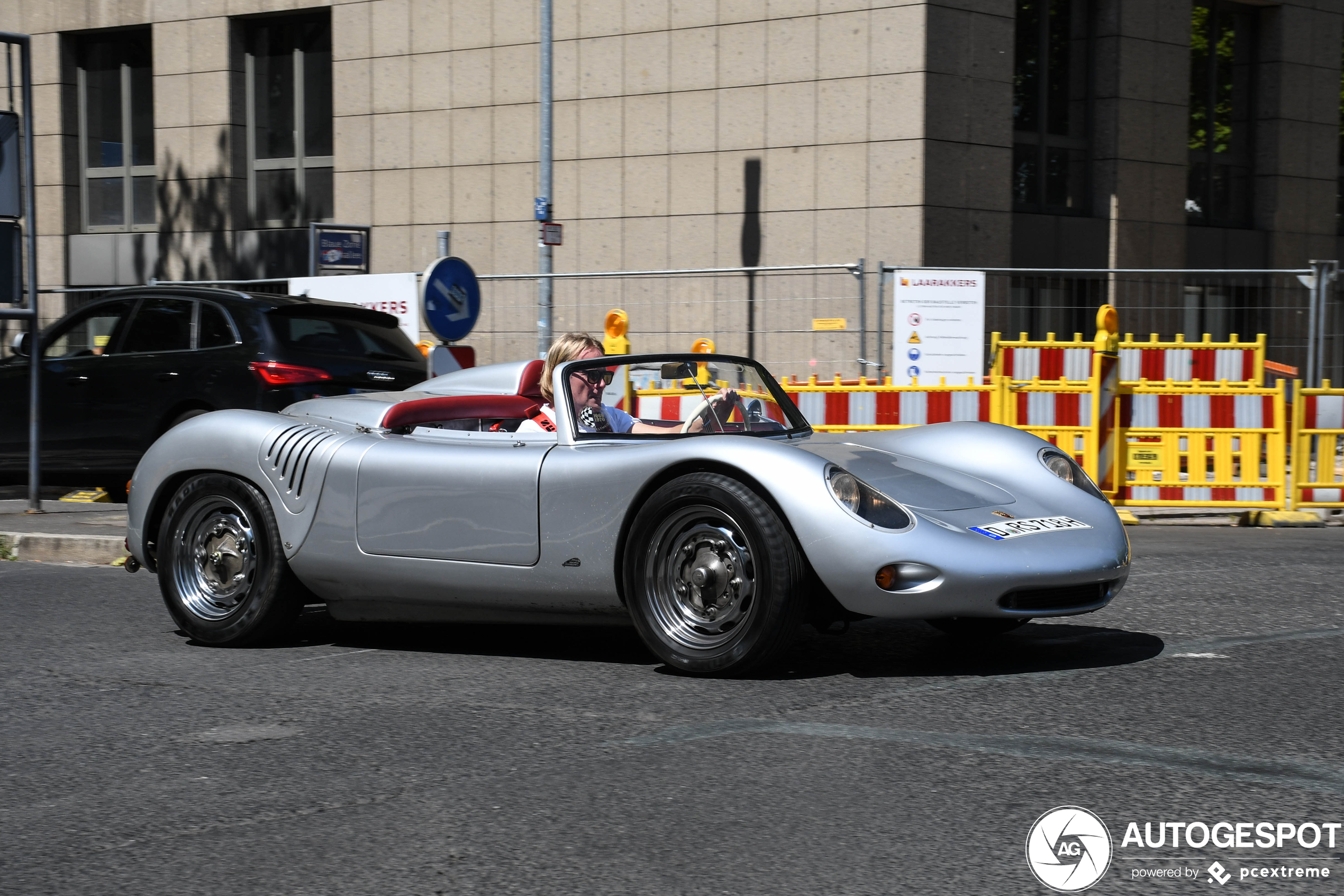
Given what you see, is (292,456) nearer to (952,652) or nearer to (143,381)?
(952,652)

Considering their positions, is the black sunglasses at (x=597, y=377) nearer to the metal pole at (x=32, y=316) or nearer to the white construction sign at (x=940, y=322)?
the metal pole at (x=32, y=316)

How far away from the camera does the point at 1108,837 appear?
3268 millimetres

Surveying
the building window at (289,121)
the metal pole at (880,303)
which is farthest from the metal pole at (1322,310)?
the building window at (289,121)

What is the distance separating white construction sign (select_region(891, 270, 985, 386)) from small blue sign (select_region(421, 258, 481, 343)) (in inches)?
142

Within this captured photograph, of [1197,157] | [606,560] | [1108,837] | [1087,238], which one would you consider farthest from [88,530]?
[1197,157]

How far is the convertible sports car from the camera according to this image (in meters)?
4.81

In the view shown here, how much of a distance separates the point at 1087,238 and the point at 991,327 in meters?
5.25

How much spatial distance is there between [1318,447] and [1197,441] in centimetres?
82

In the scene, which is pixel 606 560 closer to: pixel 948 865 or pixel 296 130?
pixel 948 865

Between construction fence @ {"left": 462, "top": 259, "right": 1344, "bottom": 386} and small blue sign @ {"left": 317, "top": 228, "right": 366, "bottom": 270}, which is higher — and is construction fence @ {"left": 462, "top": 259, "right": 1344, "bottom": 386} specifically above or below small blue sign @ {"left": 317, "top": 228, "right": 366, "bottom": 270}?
below

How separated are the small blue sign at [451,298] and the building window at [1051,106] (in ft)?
28.4

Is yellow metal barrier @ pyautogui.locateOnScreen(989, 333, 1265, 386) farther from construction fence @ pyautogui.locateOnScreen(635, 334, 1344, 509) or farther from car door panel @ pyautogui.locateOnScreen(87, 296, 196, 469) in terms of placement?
car door panel @ pyautogui.locateOnScreen(87, 296, 196, 469)

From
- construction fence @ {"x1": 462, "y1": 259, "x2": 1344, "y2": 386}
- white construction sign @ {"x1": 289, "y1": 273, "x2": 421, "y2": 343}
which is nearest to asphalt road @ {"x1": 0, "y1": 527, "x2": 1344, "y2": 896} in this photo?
construction fence @ {"x1": 462, "y1": 259, "x2": 1344, "y2": 386}

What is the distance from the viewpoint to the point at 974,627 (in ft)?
18.7
